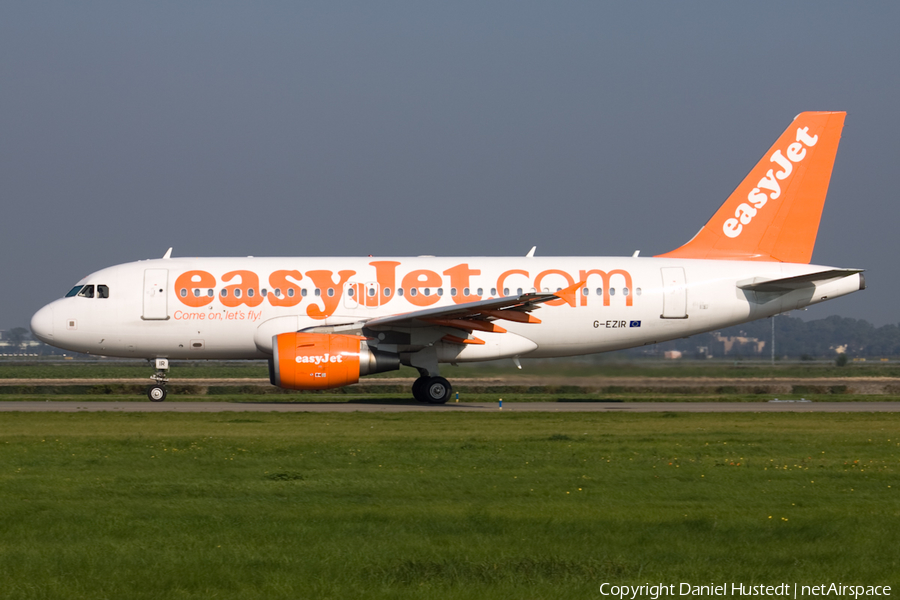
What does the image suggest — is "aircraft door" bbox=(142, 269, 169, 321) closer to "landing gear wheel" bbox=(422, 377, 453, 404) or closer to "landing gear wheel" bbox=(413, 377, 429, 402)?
"landing gear wheel" bbox=(413, 377, 429, 402)

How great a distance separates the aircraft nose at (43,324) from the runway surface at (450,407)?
1.72m

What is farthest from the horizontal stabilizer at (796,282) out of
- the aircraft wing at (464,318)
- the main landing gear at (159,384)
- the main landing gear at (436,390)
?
the main landing gear at (159,384)

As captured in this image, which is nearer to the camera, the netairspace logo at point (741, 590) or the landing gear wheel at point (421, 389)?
the netairspace logo at point (741, 590)

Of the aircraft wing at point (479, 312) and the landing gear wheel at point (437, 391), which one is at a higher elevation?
the aircraft wing at point (479, 312)

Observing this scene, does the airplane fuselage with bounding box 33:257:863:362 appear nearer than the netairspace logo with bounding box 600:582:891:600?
No

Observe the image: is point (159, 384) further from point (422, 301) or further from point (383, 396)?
point (422, 301)

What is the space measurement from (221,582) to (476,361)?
17.5 m

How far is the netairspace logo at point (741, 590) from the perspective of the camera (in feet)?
20.2

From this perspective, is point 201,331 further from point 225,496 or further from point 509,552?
point 509,552

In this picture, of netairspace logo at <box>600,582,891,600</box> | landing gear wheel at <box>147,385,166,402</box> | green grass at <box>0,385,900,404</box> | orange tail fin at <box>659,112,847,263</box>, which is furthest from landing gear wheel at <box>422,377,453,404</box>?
netairspace logo at <box>600,582,891,600</box>

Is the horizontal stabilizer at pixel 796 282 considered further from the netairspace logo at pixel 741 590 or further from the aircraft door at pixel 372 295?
the netairspace logo at pixel 741 590

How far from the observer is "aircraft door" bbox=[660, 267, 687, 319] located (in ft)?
79.6

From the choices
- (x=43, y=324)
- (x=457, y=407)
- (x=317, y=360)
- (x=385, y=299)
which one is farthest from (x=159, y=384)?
(x=457, y=407)

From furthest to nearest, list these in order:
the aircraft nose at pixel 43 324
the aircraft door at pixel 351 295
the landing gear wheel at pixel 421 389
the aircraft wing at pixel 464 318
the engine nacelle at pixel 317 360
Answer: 1. the aircraft nose at pixel 43 324
2. the aircraft door at pixel 351 295
3. the landing gear wheel at pixel 421 389
4. the engine nacelle at pixel 317 360
5. the aircraft wing at pixel 464 318
